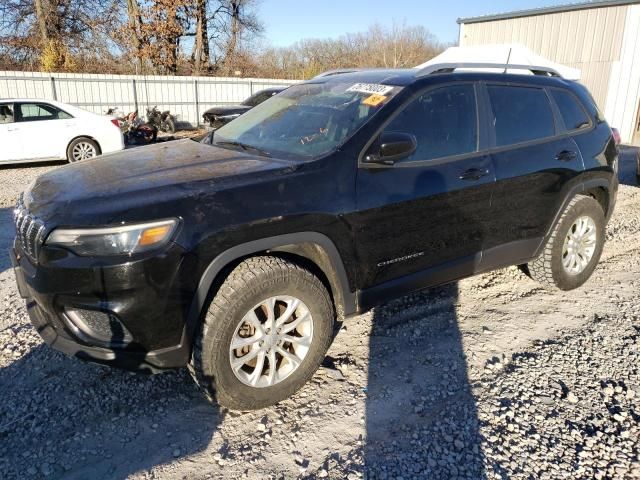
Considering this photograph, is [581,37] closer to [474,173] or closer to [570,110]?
[570,110]

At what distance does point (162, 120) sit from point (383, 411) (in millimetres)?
16839

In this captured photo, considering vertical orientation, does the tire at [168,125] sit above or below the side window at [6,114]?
below

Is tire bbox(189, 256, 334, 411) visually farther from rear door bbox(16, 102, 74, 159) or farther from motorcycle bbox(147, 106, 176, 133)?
motorcycle bbox(147, 106, 176, 133)

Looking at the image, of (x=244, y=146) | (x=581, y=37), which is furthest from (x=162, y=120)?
(x=244, y=146)

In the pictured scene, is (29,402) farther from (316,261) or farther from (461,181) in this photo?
(461,181)

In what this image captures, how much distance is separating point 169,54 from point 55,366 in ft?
80.1

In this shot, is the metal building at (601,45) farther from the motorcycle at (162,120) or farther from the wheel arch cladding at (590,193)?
the wheel arch cladding at (590,193)

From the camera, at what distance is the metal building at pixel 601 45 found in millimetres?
16562

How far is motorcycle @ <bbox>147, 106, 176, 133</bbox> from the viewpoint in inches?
698

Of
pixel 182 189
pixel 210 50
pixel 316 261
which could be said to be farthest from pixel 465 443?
pixel 210 50

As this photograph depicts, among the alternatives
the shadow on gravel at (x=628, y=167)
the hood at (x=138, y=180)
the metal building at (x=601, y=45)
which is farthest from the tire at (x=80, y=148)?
the metal building at (x=601, y=45)

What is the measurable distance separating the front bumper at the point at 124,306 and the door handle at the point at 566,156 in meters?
3.14

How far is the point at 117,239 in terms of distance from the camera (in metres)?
2.42

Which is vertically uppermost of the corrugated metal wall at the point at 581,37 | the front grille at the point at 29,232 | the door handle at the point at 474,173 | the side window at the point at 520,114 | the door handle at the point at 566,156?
the corrugated metal wall at the point at 581,37
